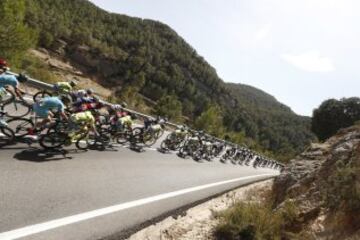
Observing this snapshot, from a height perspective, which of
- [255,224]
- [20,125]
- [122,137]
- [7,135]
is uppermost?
[122,137]

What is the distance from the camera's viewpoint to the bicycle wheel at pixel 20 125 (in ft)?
32.1

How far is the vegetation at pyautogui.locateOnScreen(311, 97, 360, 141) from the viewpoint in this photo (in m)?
83.8

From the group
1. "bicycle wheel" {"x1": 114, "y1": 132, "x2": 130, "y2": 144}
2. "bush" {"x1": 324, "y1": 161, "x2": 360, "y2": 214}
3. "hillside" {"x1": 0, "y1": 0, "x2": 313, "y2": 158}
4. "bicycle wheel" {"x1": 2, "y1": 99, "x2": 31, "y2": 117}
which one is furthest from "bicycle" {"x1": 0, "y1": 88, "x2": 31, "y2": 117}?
"hillside" {"x1": 0, "y1": 0, "x2": 313, "y2": 158}

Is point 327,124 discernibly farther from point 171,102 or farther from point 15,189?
point 15,189

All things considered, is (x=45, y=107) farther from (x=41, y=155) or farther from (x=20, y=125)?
(x=41, y=155)

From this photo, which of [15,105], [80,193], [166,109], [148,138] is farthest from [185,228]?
[166,109]

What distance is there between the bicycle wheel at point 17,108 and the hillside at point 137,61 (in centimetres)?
3638

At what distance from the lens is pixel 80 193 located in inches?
311

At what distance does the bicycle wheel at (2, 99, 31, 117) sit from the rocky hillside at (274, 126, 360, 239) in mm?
7394

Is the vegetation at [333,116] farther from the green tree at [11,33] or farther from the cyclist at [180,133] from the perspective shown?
the cyclist at [180,133]

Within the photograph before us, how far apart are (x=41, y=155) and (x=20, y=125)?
3.84 feet

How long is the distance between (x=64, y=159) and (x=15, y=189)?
2957 millimetres

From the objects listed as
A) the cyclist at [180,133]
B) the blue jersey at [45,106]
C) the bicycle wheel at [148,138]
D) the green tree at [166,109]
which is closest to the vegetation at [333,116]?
the green tree at [166,109]

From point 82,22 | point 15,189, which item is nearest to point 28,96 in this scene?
point 15,189
